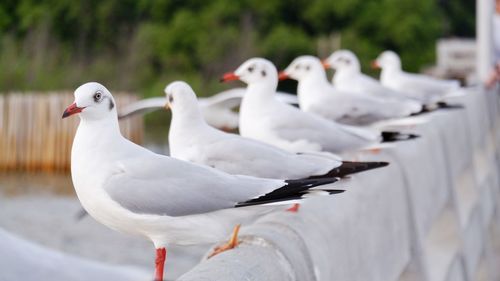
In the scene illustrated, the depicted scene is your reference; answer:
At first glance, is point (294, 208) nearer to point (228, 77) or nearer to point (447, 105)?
point (228, 77)

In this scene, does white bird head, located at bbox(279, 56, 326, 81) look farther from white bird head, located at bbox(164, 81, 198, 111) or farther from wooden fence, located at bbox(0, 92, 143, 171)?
wooden fence, located at bbox(0, 92, 143, 171)

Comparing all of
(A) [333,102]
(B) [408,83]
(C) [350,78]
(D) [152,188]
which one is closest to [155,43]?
(B) [408,83]

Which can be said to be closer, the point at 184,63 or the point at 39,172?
the point at 39,172

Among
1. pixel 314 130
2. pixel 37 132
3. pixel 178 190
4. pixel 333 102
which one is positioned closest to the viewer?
pixel 178 190

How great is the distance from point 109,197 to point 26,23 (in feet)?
165

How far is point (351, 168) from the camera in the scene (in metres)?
4.31

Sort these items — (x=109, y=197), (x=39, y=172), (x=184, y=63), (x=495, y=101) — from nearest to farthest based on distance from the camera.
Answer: (x=109, y=197), (x=495, y=101), (x=39, y=172), (x=184, y=63)

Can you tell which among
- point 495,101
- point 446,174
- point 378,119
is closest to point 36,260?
point 446,174

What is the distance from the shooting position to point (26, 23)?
173 feet

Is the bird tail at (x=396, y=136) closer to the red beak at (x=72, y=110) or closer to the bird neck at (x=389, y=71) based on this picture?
the red beak at (x=72, y=110)

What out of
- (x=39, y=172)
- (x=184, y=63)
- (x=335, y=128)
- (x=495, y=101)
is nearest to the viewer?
(x=335, y=128)

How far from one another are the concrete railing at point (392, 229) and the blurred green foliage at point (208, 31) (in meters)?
40.8

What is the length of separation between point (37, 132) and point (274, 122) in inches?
1258

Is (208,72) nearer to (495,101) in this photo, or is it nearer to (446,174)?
(495,101)
